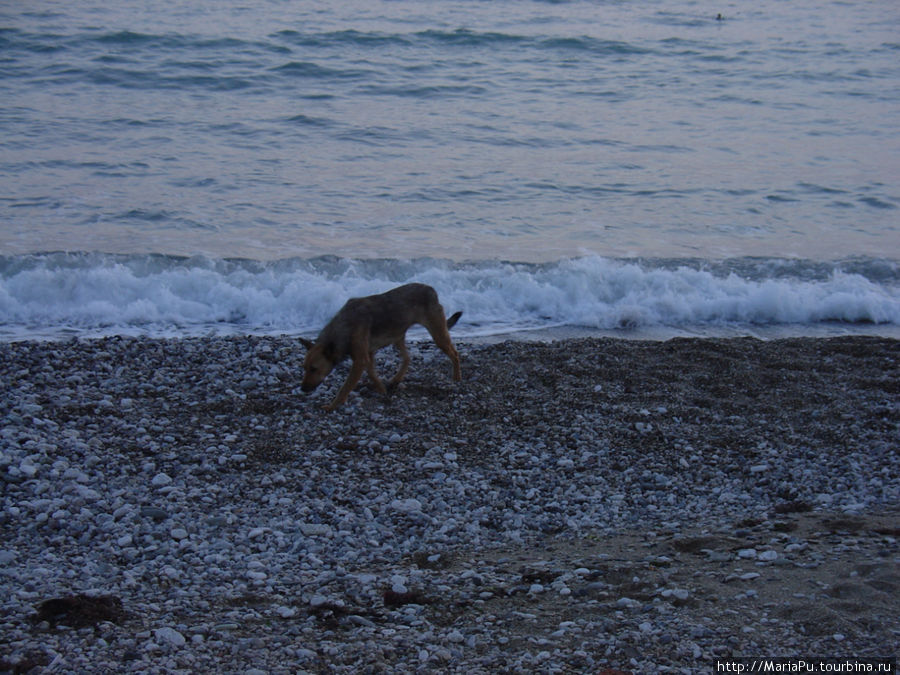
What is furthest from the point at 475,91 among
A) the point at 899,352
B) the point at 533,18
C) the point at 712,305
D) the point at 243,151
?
the point at 899,352

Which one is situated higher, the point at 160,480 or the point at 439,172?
the point at 439,172

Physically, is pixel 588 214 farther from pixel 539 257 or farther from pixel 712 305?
pixel 712 305

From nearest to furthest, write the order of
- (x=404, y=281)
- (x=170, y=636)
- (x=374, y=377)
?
(x=170, y=636) < (x=374, y=377) < (x=404, y=281)

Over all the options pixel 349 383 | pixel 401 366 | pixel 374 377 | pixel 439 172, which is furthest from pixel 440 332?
pixel 439 172

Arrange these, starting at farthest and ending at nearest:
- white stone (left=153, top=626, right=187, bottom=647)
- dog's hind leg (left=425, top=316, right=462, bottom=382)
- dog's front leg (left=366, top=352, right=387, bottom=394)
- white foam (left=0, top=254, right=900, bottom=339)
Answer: white foam (left=0, top=254, right=900, bottom=339) < dog's hind leg (left=425, top=316, right=462, bottom=382) < dog's front leg (left=366, top=352, right=387, bottom=394) < white stone (left=153, top=626, right=187, bottom=647)


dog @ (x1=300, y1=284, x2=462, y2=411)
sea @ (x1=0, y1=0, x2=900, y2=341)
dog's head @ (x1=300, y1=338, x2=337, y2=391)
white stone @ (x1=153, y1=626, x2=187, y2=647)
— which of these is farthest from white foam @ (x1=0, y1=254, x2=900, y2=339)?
white stone @ (x1=153, y1=626, x2=187, y2=647)

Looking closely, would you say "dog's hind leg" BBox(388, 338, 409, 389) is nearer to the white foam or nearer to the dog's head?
the dog's head

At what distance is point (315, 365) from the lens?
25.7 feet

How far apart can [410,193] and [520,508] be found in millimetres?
10247

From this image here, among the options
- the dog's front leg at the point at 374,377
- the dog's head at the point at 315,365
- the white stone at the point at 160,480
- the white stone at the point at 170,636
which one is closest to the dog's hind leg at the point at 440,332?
the dog's front leg at the point at 374,377

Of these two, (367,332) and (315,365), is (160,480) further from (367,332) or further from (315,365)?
(367,332)

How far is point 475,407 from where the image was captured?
8250mm

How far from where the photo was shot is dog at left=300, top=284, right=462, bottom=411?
7.88 meters

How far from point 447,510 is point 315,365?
195 centimetres
